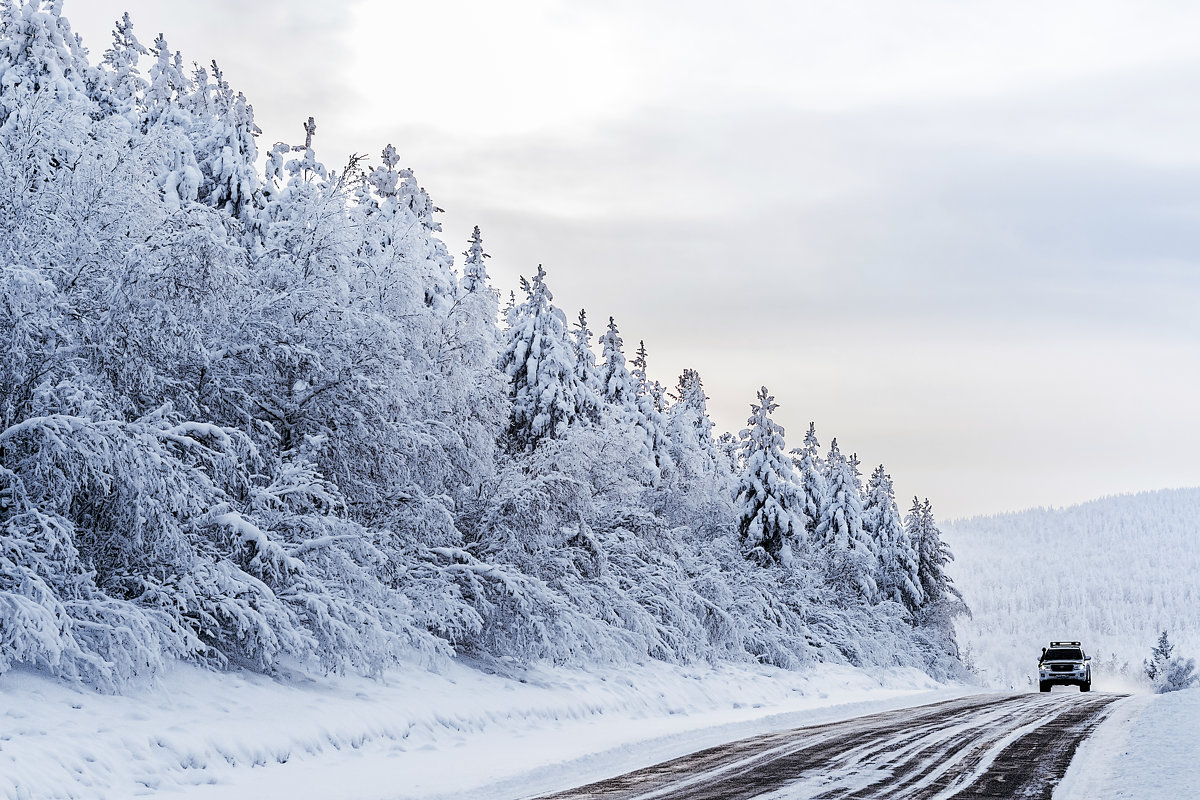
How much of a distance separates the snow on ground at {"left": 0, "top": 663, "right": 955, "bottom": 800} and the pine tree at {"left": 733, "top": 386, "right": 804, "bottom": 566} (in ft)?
65.9

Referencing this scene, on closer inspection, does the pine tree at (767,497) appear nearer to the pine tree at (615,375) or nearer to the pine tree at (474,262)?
the pine tree at (615,375)

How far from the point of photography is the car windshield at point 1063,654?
40375 millimetres

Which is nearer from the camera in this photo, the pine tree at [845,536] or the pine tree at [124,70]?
the pine tree at [124,70]

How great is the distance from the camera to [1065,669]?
4009 centimetres

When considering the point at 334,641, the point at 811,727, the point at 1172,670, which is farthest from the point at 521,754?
the point at 1172,670

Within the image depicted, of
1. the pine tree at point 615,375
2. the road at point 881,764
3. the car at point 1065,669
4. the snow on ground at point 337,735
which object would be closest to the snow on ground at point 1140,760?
the road at point 881,764

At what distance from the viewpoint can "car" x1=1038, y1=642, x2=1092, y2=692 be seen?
39.9 m

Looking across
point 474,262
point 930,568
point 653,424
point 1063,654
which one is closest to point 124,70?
point 474,262

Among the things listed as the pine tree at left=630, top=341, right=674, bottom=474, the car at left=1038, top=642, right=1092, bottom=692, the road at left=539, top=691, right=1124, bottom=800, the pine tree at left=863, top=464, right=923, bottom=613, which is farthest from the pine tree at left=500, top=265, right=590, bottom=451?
the pine tree at left=863, top=464, right=923, bottom=613

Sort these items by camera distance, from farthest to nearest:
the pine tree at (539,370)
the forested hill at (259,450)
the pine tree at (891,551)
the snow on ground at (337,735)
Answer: the pine tree at (891,551)
the pine tree at (539,370)
the forested hill at (259,450)
the snow on ground at (337,735)

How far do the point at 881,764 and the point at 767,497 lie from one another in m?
28.7

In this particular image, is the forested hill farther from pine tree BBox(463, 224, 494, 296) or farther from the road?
pine tree BBox(463, 224, 494, 296)

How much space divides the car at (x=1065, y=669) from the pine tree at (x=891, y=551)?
16758 millimetres

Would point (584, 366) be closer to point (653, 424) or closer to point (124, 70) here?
point (653, 424)
